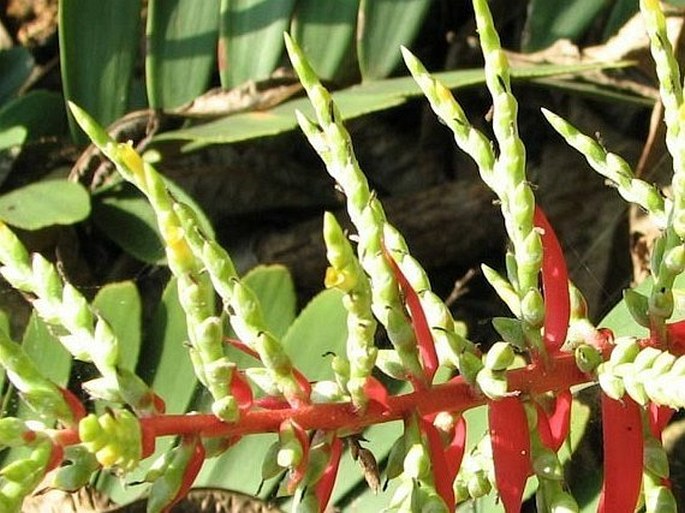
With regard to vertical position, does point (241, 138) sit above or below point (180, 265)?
below

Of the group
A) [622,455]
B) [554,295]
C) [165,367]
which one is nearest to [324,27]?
[165,367]

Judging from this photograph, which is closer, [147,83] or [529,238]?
[529,238]

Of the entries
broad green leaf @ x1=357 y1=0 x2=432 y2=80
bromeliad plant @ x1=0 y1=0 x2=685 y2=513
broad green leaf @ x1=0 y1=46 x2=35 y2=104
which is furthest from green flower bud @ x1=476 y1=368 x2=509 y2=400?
broad green leaf @ x1=0 y1=46 x2=35 y2=104

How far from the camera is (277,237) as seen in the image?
1.94m

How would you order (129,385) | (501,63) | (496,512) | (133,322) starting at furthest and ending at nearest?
(133,322) → (496,512) → (501,63) → (129,385)

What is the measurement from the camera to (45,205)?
63.7 inches

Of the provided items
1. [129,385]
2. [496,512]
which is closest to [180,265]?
[129,385]

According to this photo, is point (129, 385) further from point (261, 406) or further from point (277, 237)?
point (277, 237)

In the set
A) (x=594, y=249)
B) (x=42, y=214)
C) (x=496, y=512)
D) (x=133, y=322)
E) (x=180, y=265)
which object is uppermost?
(x=180, y=265)

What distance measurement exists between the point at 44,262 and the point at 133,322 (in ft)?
2.06

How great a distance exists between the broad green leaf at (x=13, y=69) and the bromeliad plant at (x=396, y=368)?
0.98 metres

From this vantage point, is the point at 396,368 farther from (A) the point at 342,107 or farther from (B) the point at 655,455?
(A) the point at 342,107

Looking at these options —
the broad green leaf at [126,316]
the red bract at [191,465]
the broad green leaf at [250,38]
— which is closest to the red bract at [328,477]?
the red bract at [191,465]

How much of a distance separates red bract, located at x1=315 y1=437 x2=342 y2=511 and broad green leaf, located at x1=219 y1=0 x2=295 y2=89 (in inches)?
38.0
